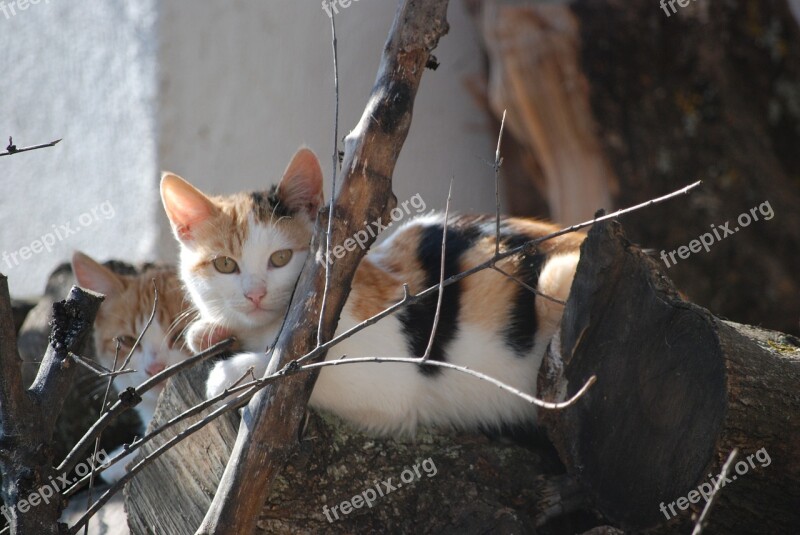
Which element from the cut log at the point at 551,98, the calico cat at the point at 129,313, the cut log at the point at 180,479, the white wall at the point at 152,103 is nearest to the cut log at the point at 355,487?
the cut log at the point at 180,479

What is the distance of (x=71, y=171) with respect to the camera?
3.36m

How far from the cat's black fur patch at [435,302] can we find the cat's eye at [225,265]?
1.31 feet

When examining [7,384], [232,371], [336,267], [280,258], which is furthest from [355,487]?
[7,384]

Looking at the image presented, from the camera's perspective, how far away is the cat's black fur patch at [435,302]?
6.34 ft

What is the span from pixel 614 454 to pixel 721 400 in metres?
0.24

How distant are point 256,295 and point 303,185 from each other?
11.3 inches

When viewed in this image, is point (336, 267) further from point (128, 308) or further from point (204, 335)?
point (128, 308)

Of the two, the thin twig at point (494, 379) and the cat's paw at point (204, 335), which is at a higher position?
the cat's paw at point (204, 335)

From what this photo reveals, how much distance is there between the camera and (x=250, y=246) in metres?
1.91

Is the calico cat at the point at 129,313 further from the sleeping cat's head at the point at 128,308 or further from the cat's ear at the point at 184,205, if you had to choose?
the cat's ear at the point at 184,205

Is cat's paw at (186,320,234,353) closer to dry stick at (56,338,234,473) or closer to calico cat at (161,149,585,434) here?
calico cat at (161,149,585,434)

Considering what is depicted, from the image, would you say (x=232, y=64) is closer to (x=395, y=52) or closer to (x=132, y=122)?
(x=132, y=122)

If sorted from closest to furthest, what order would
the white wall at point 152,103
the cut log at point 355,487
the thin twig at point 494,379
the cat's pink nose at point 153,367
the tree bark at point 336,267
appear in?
the thin twig at point 494,379 → the tree bark at point 336,267 → the cut log at point 355,487 → the cat's pink nose at point 153,367 → the white wall at point 152,103

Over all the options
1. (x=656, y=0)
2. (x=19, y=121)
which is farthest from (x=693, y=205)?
(x=19, y=121)
